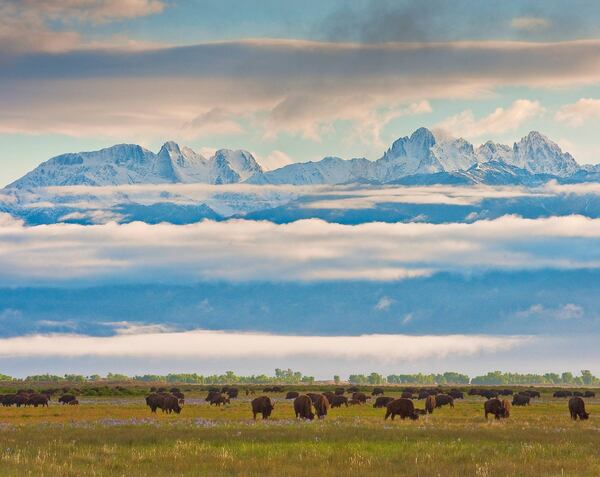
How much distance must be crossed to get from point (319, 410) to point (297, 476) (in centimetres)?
3922

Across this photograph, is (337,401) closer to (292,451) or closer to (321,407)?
(321,407)

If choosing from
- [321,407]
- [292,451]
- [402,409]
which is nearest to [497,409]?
[402,409]

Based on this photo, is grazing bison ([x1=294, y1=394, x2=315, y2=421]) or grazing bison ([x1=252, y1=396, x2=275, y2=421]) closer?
grazing bison ([x1=294, y1=394, x2=315, y2=421])

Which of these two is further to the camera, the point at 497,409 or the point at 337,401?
the point at 337,401

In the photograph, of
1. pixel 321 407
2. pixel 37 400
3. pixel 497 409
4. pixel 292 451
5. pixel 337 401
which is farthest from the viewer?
pixel 37 400

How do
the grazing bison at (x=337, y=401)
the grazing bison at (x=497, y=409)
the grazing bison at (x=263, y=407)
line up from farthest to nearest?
the grazing bison at (x=337, y=401) < the grazing bison at (x=497, y=409) < the grazing bison at (x=263, y=407)

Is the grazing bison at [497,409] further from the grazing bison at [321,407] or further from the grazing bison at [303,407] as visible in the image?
the grazing bison at [303,407]

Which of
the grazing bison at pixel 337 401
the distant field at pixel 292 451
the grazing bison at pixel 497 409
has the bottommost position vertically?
the distant field at pixel 292 451

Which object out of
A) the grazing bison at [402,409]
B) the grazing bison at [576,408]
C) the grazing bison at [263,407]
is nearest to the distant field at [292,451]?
the grazing bison at [402,409]

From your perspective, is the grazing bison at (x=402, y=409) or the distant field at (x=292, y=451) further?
the grazing bison at (x=402, y=409)

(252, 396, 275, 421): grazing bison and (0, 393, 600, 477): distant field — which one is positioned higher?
(252, 396, 275, 421): grazing bison

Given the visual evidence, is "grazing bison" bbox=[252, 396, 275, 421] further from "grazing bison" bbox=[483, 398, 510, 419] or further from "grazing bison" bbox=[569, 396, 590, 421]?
"grazing bison" bbox=[569, 396, 590, 421]

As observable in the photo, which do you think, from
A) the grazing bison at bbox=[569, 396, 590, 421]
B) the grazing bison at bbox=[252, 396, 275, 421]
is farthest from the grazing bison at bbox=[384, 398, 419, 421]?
the grazing bison at bbox=[569, 396, 590, 421]

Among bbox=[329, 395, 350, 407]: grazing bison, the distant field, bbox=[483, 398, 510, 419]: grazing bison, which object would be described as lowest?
the distant field
